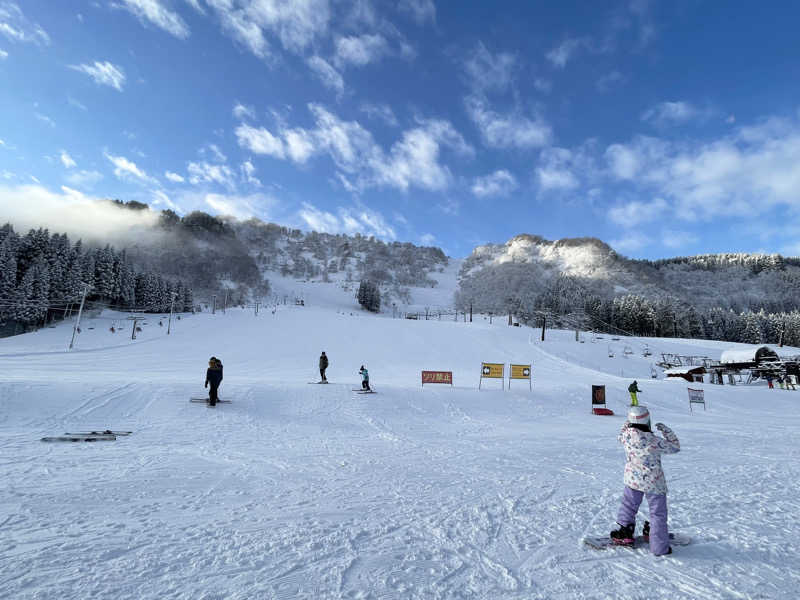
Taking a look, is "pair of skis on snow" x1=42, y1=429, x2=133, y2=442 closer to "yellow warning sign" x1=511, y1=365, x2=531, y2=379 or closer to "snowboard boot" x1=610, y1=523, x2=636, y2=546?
"snowboard boot" x1=610, y1=523, x2=636, y2=546

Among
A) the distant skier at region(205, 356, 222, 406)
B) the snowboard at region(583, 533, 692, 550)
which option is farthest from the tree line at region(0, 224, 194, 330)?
the snowboard at region(583, 533, 692, 550)

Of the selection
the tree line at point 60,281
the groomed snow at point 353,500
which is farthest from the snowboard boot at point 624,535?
the tree line at point 60,281

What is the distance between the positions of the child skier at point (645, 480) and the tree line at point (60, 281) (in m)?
A: 46.7

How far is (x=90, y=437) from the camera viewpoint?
8391 millimetres

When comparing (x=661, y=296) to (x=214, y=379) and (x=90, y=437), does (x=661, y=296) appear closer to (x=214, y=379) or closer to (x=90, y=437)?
(x=214, y=379)

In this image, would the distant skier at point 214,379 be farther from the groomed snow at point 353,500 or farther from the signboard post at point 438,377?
the signboard post at point 438,377

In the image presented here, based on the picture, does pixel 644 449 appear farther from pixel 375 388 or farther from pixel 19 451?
pixel 375 388

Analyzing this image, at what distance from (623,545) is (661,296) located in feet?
465

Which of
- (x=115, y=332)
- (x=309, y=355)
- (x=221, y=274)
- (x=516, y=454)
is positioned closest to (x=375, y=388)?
(x=516, y=454)

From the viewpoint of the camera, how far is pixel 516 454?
9.11 m

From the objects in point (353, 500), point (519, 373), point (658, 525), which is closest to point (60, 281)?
point (519, 373)

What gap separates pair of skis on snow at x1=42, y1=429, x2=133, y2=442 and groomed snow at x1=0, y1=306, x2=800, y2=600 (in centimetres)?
28

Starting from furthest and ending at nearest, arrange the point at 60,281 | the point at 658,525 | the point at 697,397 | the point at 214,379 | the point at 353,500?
the point at 60,281 → the point at 697,397 → the point at 214,379 → the point at 353,500 → the point at 658,525

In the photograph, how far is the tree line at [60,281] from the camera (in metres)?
44.9
